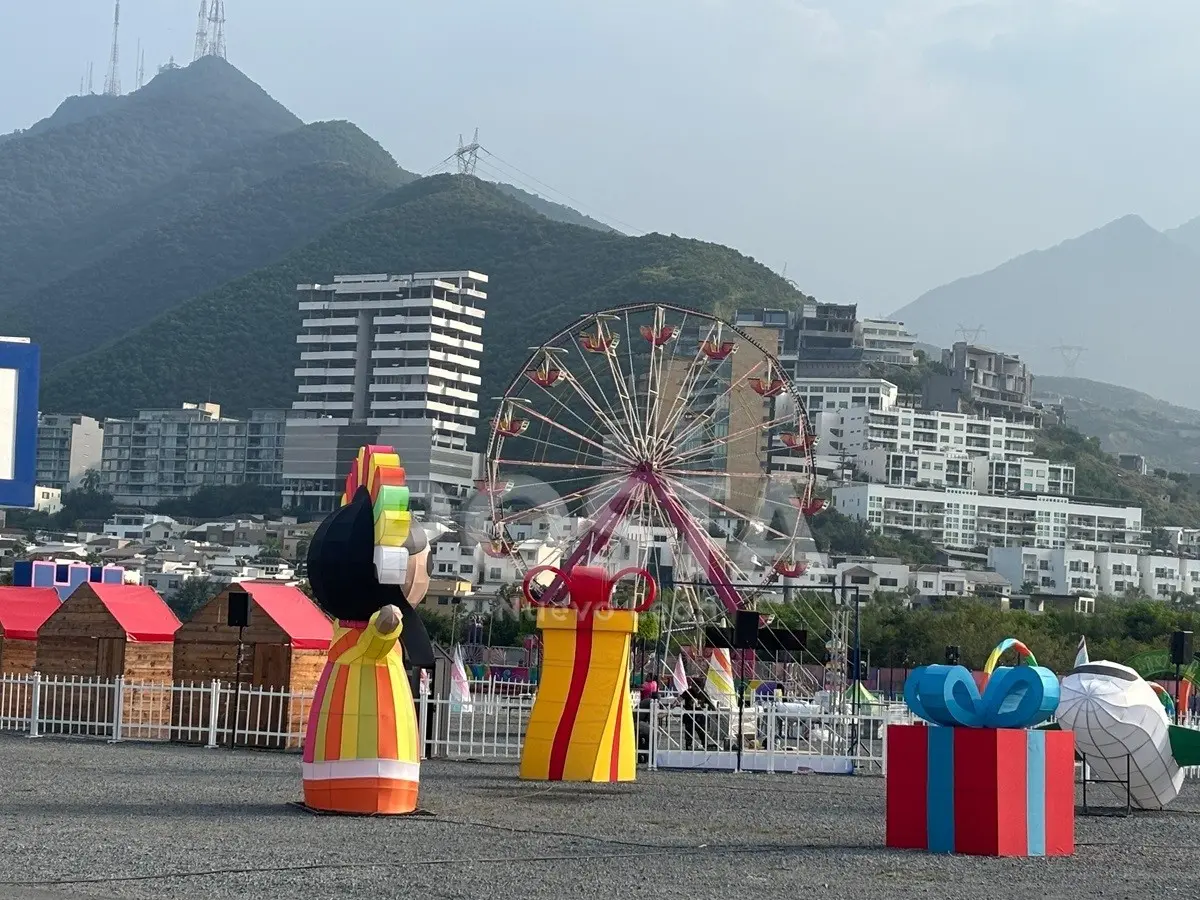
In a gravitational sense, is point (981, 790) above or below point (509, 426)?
below

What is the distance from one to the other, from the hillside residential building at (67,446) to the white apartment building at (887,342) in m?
67.7

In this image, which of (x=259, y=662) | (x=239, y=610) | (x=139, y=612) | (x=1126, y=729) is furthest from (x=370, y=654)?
(x=139, y=612)

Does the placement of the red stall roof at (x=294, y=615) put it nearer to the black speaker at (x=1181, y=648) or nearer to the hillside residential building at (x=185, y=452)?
the black speaker at (x=1181, y=648)

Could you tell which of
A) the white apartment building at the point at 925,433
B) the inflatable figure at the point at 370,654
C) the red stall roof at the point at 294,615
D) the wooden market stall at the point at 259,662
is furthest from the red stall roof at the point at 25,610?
the white apartment building at the point at 925,433

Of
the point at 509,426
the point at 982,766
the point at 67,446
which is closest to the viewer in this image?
the point at 982,766

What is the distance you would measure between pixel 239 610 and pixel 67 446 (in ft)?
461

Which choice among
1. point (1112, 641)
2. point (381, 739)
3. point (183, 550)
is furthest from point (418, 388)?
point (381, 739)

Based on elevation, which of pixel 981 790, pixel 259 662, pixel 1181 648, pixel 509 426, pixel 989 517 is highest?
pixel 989 517

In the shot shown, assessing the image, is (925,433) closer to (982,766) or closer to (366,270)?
(366,270)

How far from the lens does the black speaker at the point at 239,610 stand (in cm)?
2505

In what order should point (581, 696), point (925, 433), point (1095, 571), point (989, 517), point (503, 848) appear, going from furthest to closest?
1. point (925, 433)
2. point (989, 517)
3. point (1095, 571)
4. point (581, 696)
5. point (503, 848)

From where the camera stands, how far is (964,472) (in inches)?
5827

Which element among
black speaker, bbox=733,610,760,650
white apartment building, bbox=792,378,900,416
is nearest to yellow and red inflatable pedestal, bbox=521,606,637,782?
black speaker, bbox=733,610,760,650

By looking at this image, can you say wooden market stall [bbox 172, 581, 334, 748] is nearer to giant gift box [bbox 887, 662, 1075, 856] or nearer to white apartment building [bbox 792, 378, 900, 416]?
giant gift box [bbox 887, 662, 1075, 856]
